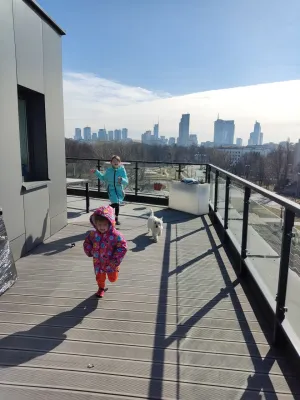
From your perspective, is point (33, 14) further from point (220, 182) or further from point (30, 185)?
point (220, 182)

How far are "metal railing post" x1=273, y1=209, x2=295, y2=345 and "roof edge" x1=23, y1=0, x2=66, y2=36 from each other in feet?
13.2

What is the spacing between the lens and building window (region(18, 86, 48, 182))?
4.30 meters

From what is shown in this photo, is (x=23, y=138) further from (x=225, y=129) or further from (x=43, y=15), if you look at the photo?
(x=225, y=129)

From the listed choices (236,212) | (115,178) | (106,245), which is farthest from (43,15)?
(236,212)

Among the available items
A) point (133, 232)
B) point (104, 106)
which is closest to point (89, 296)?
point (133, 232)

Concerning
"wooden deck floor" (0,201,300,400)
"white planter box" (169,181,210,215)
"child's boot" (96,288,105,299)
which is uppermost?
"white planter box" (169,181,210,215)

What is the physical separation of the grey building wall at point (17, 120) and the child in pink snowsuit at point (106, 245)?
1.27m

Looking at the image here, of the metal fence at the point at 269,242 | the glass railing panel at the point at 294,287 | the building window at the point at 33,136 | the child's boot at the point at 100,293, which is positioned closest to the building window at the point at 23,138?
the building window at the point at 33,136

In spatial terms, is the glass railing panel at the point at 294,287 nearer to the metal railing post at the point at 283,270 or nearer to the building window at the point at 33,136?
the metal railing post at the point at 283,270

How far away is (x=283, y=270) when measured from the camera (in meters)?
2.06

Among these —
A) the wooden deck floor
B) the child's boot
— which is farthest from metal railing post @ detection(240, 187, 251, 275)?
the child's boot

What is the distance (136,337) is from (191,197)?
15.0 feet

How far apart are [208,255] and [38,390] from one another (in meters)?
2.78

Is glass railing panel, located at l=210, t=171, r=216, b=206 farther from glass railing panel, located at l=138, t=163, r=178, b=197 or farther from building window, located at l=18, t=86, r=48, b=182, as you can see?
building window, located at l=18, t=86, r=48, b=182
